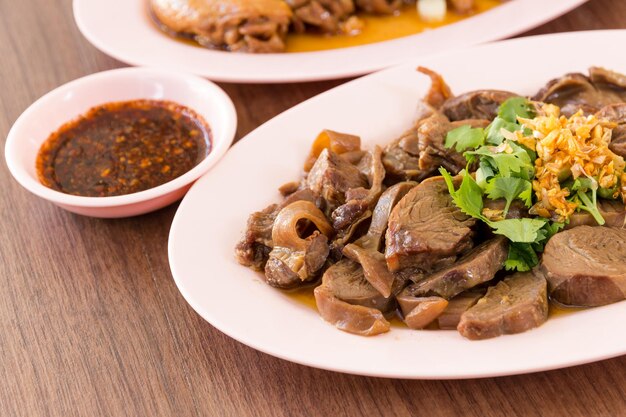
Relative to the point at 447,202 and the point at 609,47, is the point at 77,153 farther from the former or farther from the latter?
the point at 609,47

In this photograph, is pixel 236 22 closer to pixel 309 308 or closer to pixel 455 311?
pixel 309 308

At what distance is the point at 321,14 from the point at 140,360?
2630 mm

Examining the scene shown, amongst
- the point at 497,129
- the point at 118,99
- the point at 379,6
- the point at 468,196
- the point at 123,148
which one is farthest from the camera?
the point at 379,6

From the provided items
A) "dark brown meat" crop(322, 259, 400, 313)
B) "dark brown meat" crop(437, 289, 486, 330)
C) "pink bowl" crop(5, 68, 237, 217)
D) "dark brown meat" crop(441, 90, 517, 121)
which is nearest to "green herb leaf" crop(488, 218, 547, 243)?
"dark brown meat" crop(437, 289, 486, 330)

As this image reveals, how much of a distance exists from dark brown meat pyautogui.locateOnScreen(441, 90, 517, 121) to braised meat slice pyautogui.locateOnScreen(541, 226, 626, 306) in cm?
87

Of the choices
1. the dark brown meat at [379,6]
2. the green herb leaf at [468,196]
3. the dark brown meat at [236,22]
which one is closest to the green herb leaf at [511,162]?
the green herb leaf at [468,196]

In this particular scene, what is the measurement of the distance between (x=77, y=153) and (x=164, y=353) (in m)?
1.30

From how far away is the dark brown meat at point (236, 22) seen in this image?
4559 millimetres

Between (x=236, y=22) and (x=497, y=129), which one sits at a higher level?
(x=497, y=129)

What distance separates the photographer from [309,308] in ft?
9.80

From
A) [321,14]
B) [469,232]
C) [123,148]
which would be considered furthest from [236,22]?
[469,232]

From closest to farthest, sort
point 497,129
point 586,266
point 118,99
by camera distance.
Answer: point 586,266 → point 497,129 → point 118,99

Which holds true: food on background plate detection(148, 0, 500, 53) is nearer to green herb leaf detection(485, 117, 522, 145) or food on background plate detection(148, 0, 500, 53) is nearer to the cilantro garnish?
green herb leaf detection(485, 117, 522, 145)

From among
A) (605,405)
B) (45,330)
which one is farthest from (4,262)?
(605,405)
